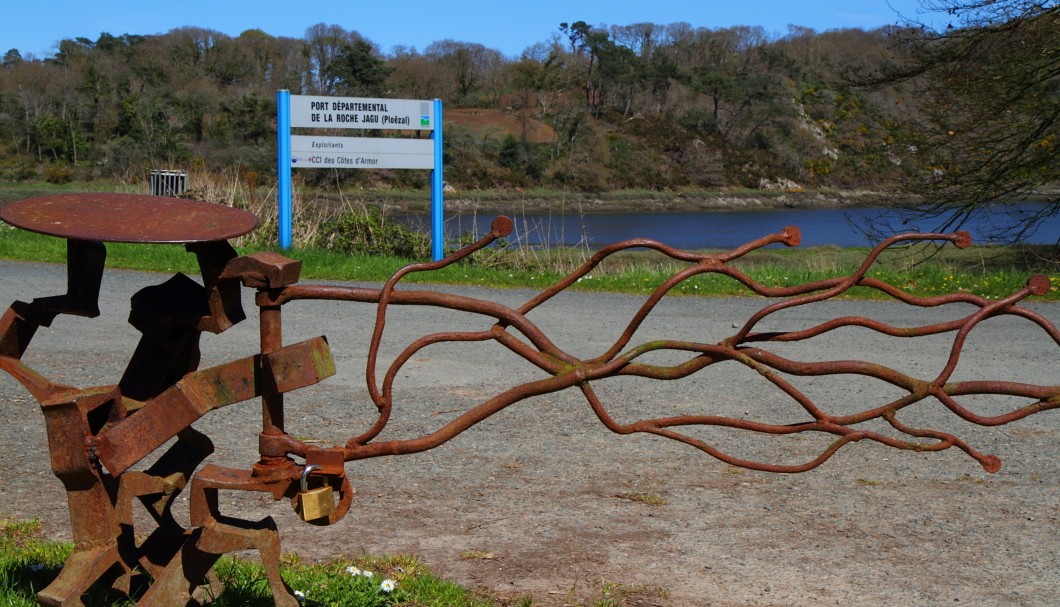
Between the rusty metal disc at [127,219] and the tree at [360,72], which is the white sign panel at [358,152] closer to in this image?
the rusty metal disc at [127,219]

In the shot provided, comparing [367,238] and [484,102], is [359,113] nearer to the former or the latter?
[367,238]

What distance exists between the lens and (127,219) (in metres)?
2.15

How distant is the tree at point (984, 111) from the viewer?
14.4 meters

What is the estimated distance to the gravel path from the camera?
3.67m

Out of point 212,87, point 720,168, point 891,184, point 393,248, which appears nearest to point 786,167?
point 720,168

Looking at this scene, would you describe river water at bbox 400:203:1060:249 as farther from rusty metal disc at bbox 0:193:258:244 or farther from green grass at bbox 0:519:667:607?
rusty metal disc at bbox 0:193:258:244

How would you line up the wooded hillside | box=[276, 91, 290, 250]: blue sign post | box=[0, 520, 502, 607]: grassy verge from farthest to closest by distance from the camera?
the wooded hillside < box=[276, 91, 290, 250]: blue sign post < box=[0, 520, 502, 607]: grassy verge

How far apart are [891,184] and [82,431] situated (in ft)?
54.2

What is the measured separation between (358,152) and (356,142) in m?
0.14

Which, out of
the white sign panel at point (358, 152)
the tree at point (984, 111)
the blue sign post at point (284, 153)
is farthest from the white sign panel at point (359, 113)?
the tree at point (984, 111)

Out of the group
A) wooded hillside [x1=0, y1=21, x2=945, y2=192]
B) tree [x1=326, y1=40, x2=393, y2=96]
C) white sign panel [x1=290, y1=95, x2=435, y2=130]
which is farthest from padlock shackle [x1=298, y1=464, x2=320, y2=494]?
tree [x1=326, y1=40, x2=393, y2=96]

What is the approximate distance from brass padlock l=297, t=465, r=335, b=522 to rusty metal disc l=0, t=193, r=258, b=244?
20.4 inches

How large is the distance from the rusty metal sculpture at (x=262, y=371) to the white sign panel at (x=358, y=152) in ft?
39.2

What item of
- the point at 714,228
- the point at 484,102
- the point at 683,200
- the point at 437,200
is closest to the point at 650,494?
the point at 437,200
